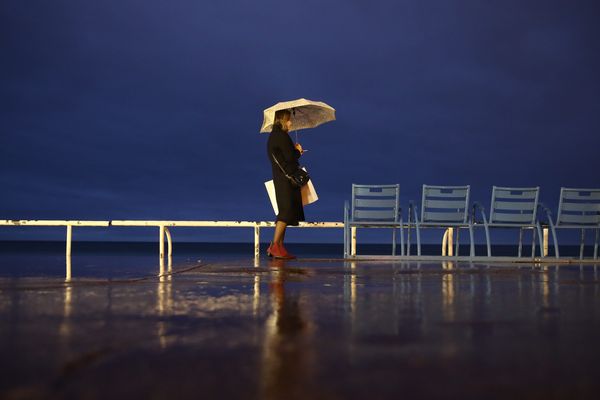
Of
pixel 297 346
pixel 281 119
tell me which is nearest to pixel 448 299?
pixel 297 346

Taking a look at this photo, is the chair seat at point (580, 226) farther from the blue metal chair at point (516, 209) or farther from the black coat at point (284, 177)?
the black coat at point (284, 177)

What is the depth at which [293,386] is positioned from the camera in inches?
44.2

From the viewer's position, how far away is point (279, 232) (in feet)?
24.0

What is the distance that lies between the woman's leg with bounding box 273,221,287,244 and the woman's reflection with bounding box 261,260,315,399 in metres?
4.78

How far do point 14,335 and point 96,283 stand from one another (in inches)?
82.2

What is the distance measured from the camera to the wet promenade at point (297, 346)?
112cm

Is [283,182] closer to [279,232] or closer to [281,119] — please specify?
[279,232]

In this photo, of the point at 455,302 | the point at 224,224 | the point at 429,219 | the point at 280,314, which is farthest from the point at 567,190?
the point at 280,314

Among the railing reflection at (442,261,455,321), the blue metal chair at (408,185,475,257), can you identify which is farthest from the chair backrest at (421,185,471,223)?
the railing reflection at (442,261,455,321)

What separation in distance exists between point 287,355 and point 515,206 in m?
7.79

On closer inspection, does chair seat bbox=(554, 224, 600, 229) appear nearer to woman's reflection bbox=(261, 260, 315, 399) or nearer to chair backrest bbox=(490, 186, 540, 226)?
chair backrest bbox=(490, 186, 540, 226)

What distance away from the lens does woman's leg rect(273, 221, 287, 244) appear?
7.26 meters

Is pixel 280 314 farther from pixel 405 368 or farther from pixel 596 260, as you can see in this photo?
pixel 596 260

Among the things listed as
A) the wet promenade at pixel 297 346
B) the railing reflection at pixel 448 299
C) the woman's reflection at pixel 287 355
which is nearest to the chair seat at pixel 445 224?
the railing reflection at pixel 448 299
